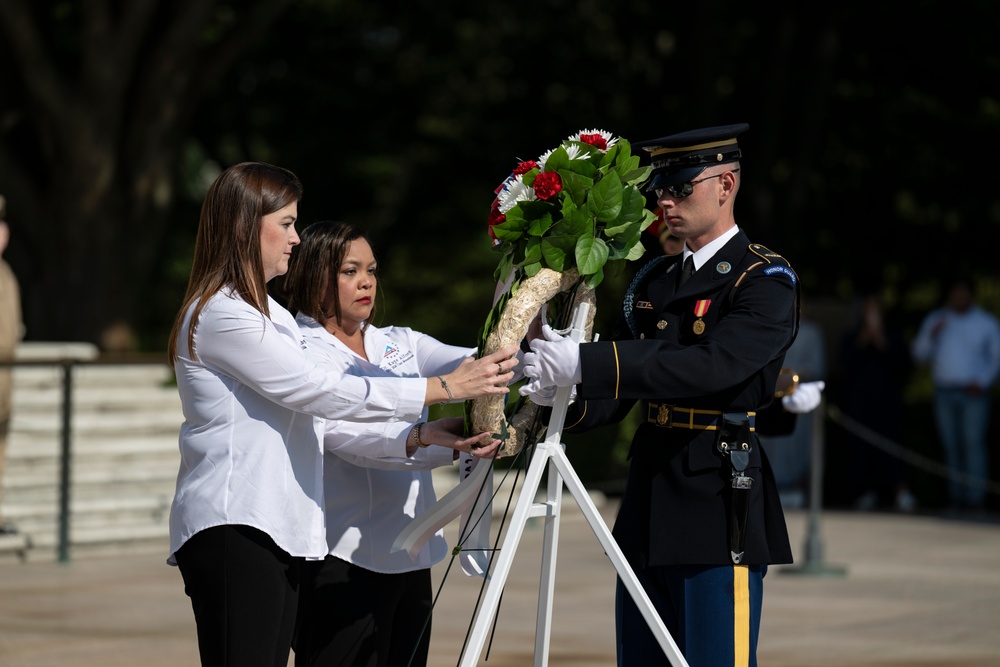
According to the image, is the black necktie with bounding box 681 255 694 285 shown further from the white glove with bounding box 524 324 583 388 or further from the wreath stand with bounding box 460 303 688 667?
the white glove with bounding box 524 324 583 388

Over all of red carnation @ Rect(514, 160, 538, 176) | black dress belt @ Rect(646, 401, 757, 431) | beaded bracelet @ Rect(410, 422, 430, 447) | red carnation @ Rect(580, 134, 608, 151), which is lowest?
beaded bracelet @ Rect(410, 422, 430, 447)

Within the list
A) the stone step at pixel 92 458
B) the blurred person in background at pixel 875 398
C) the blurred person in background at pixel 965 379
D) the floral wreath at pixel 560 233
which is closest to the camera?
the floral wreath at pixel 560 233

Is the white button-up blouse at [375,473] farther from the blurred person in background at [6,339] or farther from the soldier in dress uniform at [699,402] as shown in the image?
the blurred person in background at [6,339]

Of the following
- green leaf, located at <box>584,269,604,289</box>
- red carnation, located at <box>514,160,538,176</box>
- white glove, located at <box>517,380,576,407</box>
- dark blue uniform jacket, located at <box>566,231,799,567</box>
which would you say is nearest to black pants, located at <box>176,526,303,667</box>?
white glove, located at <box>517,380,576,407</box>

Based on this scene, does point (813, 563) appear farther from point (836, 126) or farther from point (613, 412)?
point (836, 126)

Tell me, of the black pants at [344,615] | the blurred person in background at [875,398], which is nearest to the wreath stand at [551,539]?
the black pants at [344,615]

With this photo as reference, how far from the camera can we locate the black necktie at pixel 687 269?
439 centimetres

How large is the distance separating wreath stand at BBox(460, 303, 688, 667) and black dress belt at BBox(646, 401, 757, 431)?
1.02ft

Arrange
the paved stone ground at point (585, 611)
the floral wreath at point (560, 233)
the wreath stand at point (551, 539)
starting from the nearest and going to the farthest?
the wreath stand at point (551, 539) < the floral wreath at point (560, 233) < the paved stone ground at point (585, 611)

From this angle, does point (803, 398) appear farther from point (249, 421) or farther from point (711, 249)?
point (249, 421)

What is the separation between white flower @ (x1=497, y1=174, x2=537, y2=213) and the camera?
4188mm

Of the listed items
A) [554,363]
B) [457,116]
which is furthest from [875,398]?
[554,363]

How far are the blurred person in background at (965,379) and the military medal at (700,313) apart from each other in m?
9.76

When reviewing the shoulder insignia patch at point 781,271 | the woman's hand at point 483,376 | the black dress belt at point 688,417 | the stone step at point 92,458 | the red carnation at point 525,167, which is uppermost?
the red carnation at point 525,167
